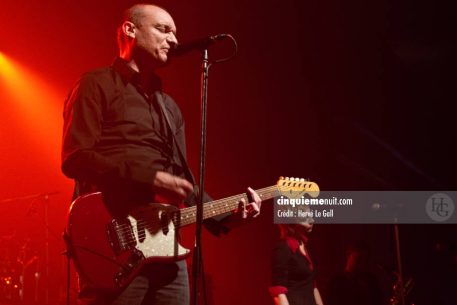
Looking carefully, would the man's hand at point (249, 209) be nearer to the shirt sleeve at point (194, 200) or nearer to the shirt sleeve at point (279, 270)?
the shirt sleeve at point (194, 200)

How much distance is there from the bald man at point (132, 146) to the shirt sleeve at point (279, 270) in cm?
227

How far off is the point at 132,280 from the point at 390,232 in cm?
662

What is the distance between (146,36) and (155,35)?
0.17ft

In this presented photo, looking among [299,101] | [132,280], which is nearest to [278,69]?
[299,101]

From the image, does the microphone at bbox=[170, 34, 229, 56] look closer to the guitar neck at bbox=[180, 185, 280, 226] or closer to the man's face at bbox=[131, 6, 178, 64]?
the man's face at bbox=[131, 6, 178, 64]

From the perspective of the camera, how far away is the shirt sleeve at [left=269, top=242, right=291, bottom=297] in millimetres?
4734

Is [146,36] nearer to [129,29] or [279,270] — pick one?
[129,29]

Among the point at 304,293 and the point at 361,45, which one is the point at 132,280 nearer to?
the point at 304,293

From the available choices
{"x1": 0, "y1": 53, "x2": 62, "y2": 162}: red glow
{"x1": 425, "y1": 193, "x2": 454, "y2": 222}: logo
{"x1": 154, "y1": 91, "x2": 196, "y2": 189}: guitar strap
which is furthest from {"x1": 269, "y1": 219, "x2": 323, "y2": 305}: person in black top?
{"x1": 0, "y1": 53, "x2": 62, "y2": 162}: red glow

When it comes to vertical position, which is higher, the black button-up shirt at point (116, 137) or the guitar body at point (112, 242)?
the black button-up shirt at point (116, 137)

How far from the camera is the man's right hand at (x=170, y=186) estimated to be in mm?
2146

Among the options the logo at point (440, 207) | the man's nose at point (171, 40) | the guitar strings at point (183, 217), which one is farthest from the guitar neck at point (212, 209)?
the logo at point (440, 207)

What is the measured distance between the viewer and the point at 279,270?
4.84 m

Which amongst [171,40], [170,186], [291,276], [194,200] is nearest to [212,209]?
[194,200]
